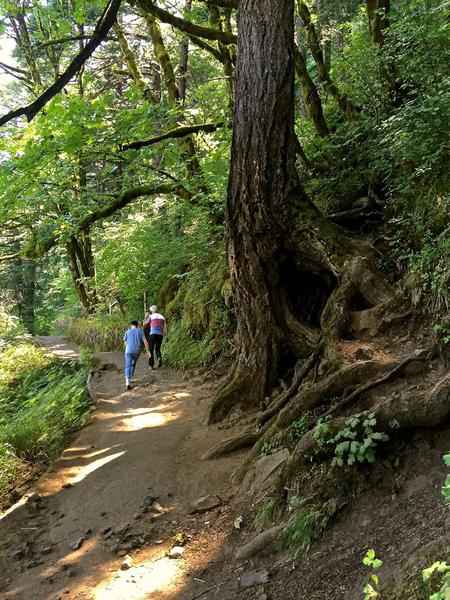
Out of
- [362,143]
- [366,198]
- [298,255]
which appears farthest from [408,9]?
[298,255]

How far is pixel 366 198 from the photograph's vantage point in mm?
7398

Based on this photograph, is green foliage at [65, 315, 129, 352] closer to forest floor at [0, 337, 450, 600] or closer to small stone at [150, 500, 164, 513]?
forest floor at [0, 337, 450, 600]

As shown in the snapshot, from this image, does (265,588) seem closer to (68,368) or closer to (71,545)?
(71,545)

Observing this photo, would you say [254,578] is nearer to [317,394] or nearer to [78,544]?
[317,394]

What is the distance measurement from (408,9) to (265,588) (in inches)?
320

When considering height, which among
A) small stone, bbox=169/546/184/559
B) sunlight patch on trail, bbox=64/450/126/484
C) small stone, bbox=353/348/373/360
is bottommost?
small stone, bbox=169/546/184/559

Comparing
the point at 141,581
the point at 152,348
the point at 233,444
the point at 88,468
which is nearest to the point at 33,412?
the point at 88,468

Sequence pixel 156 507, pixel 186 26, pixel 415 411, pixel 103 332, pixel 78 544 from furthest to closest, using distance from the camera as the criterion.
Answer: pixel 103 332 < pixel 186 26 < pixel 156 507 < pixel 78 544 < pixel 415 411

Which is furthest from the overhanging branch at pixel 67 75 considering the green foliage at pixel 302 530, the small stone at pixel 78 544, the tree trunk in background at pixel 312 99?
the tree trunk in background at pixel 312 99

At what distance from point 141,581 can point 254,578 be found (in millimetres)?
1272

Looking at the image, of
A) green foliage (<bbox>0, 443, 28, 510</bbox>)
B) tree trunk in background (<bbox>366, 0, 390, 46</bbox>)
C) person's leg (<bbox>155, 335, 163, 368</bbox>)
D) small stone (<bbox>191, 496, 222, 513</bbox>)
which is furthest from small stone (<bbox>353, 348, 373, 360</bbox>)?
person's leg (<bbox>155, 335, 163, 368</bbox>)

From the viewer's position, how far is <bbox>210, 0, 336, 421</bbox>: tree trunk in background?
6.31m

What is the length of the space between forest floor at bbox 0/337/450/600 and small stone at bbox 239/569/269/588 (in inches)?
1.3

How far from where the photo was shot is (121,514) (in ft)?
18.0
